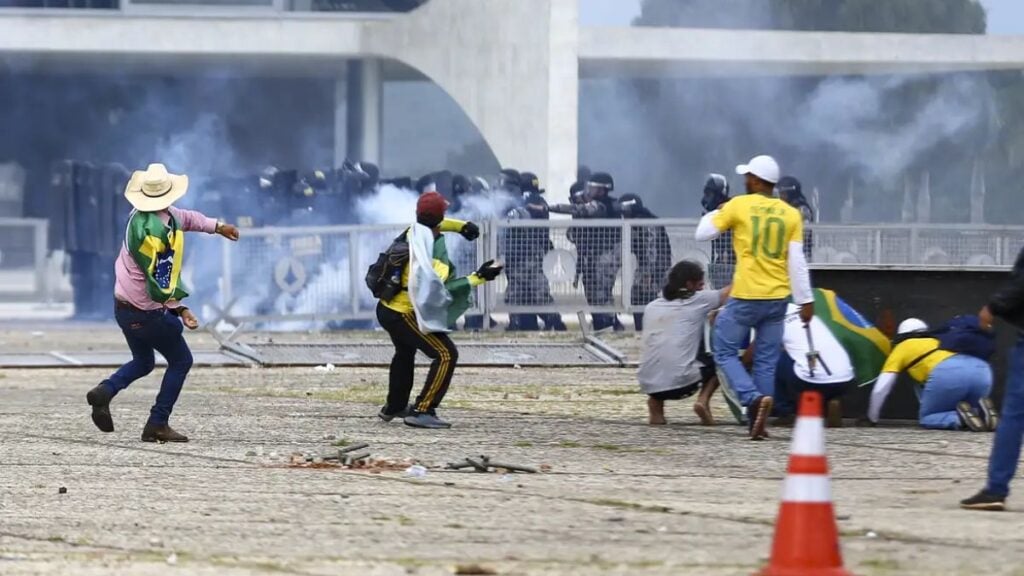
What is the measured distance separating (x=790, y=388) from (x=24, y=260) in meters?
22.9

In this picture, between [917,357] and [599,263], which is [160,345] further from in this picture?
[599,263]

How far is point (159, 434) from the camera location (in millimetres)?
10969

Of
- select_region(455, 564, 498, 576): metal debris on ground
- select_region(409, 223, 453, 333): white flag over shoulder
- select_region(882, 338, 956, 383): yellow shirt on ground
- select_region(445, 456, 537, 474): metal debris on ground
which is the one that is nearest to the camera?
select_region(455, 564, 498, 576): metal debris on ground

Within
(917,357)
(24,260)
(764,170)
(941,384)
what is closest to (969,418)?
(941,384)

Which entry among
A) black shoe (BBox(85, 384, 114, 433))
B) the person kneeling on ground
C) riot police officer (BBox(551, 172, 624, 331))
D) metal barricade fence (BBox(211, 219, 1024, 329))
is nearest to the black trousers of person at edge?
the person kneeling on ground

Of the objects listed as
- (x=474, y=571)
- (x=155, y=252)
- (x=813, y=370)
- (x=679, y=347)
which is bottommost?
(x=474, y=571)

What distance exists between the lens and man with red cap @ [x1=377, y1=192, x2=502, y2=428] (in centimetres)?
1182

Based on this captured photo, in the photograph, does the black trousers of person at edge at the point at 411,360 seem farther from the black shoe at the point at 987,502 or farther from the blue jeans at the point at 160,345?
the black shoe at the point at 987,502

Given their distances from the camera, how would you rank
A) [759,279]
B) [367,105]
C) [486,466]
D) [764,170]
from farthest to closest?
[367,105] → [764,170] → [759,279] → [486,466]

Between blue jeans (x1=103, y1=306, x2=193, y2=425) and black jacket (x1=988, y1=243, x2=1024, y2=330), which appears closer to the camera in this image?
black jacket (x1=988, y1=243, x2=1024, y2=330)

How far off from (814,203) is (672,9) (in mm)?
4170

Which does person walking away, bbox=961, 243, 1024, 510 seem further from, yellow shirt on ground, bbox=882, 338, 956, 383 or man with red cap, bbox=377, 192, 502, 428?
man with red cap, bbox=377, 192, 502, 428

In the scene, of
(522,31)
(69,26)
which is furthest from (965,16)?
(69,26)

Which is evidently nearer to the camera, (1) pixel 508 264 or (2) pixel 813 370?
Result: (2) pixel 813 370
